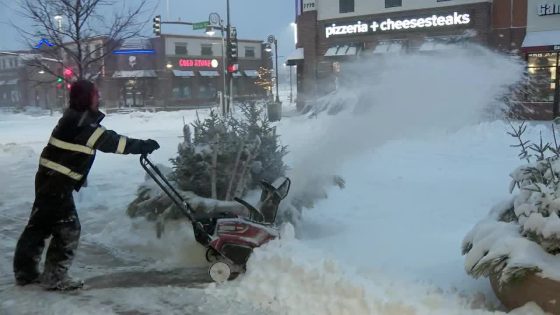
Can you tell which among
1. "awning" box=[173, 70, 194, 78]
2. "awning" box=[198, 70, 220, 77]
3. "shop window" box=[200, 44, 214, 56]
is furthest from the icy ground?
"shop window" box=[200, 44, 214, 56]

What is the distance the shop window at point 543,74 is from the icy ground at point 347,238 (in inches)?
582

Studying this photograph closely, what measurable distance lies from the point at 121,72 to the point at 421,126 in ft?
174

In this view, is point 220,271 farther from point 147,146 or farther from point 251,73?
point 251,73

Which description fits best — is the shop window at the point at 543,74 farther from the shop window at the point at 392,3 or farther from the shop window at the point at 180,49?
the shop window at the point at 180,49

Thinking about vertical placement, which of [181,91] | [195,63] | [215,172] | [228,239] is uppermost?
[195,63]

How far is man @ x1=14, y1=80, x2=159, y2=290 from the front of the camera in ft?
15.9

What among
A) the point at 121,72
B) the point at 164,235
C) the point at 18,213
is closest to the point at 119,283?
the point at 164,235

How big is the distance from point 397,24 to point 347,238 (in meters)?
25.3

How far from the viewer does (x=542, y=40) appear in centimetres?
2431

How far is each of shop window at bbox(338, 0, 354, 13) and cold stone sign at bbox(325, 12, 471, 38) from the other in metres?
0.83

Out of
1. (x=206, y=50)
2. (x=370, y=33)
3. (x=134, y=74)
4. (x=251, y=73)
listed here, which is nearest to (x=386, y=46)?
(x=370, y=33)

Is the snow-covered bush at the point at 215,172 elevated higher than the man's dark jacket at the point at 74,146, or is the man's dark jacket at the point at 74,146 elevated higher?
the man's dark jacket at the point at 74,146

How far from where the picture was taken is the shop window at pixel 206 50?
199ft

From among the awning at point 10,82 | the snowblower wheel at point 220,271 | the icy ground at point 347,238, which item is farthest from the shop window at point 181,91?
the snowblower wheel at point 220,271
